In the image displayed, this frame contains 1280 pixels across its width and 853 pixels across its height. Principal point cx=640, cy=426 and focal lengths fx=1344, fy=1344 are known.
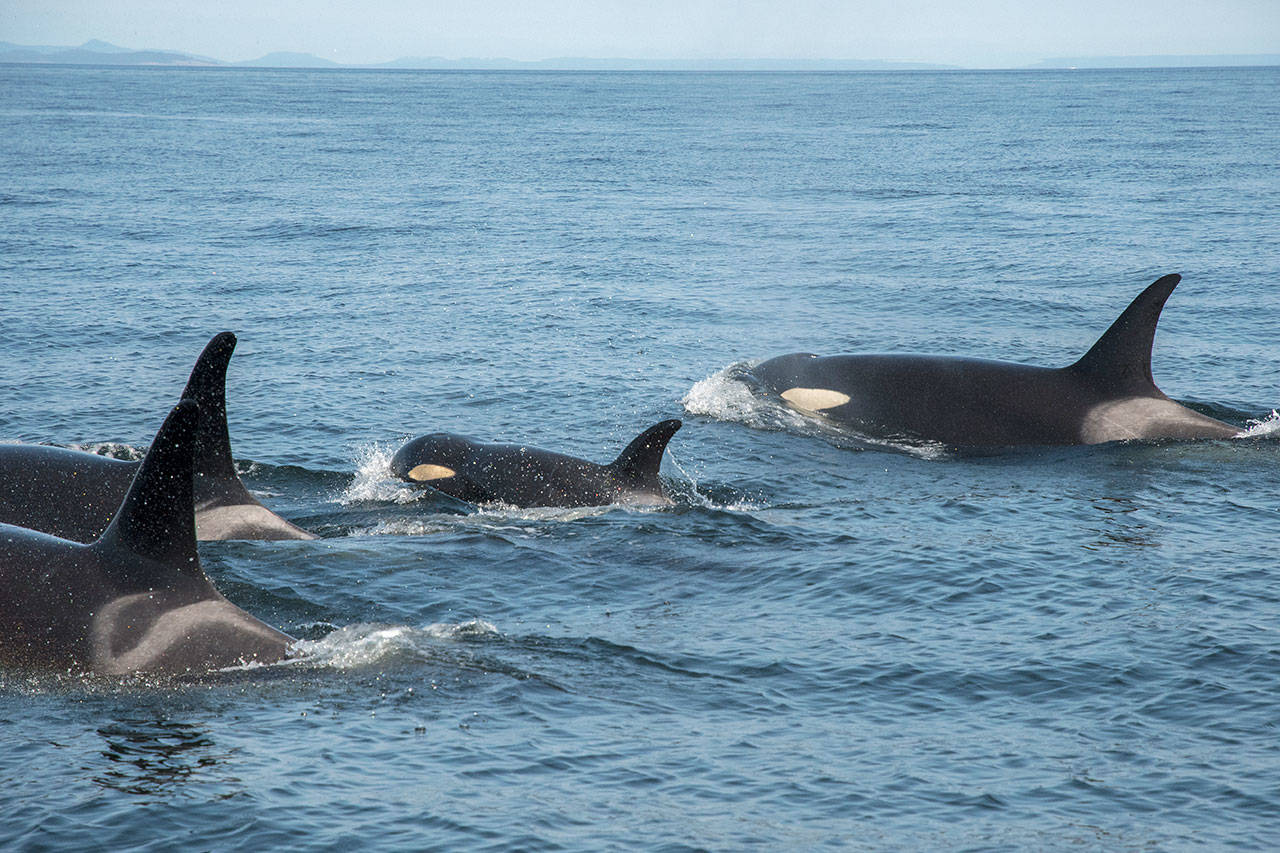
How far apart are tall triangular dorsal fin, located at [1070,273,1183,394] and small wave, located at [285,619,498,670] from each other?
820 cm

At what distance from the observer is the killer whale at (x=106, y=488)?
9.74 meters

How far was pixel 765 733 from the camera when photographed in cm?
786

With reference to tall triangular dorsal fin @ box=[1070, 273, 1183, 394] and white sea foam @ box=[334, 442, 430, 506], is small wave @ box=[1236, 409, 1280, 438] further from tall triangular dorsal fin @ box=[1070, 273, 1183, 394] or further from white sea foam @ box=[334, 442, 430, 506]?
white sea foam @ box=[334, 442, 430, 506]

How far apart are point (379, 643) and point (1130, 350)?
30.3 feet

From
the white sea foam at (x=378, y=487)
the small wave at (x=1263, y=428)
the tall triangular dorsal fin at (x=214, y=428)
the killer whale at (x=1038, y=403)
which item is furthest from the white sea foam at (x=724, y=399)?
the tall triangular dorsal fin at (x=214, y=428)

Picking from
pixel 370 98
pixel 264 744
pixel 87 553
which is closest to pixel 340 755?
pixel 264 744

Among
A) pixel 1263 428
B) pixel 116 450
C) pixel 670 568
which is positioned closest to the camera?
Answer: pixel 670 568

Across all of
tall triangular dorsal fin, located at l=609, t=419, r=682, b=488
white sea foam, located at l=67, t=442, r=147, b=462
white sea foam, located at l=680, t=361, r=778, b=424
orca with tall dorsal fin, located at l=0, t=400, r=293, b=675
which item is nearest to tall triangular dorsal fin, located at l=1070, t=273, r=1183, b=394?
white sea foam, located at l=680, t=361, r=778, b=424

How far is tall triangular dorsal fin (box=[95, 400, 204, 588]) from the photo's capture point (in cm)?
745

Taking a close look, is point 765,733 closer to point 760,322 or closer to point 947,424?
point 947,424

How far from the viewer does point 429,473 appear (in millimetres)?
12789

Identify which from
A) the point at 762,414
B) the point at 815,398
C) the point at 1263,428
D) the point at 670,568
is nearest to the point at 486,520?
the point at 670,568

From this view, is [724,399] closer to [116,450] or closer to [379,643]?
[116,450]

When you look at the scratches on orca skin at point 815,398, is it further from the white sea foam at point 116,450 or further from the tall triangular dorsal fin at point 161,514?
the tall triangular dorsal fin at point 161,514
